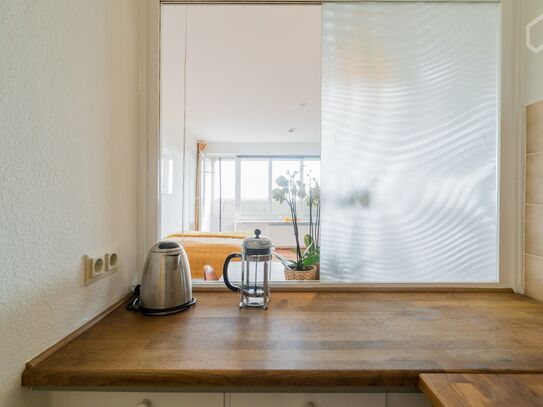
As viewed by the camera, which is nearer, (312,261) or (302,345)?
(302,345)

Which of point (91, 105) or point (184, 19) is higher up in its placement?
point (184, 19)

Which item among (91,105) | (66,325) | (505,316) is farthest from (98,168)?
(505,316)

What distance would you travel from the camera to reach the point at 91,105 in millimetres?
793

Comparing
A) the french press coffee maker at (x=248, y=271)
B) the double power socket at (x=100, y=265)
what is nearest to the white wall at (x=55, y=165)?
the double power socket at (x=100, y=265)

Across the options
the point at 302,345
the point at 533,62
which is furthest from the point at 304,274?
the point at 533,62

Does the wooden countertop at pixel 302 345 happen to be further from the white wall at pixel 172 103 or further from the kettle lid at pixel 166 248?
the white wall at pixel 172 103

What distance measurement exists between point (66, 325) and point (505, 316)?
133 centimetres

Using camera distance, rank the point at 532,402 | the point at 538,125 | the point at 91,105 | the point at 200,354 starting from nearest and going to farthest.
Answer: the point at 532,402 < the point at 200,354 < the point at 91,105 < the point at 538,125

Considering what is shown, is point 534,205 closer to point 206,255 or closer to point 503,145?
point 503,145

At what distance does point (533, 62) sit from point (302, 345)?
54.2 inches

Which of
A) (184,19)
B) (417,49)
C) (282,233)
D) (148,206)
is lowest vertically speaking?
(282,233)

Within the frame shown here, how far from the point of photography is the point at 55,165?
659mm

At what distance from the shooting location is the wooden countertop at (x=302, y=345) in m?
0.59

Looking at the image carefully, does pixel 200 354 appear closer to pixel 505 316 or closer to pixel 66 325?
pixel 66 325
